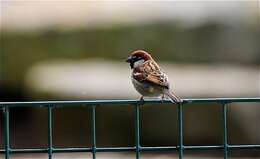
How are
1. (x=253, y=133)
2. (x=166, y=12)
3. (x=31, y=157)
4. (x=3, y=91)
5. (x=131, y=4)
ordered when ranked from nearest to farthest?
(x=31, y=157)
(x=253, y=133)
(x=3, y=91)
(x=166, y=12)
(x=131, y=4)

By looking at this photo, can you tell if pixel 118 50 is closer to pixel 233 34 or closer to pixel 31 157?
pixel 233 34

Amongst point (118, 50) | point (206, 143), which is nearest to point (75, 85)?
point (118, 50)

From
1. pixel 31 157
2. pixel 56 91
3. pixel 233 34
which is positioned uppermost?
pixel 233 34

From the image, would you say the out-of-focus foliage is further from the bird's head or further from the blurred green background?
the bird's head

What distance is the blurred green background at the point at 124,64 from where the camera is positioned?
760 centimetres

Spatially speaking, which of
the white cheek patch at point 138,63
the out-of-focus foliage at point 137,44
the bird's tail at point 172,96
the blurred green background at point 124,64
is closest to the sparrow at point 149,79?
the white cheek patch at point 138,63

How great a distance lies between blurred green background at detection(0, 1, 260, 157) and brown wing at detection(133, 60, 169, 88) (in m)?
2.32

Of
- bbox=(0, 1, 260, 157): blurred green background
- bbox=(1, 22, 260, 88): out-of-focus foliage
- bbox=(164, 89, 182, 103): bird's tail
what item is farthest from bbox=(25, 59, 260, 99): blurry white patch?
bbox=(164, 89, 182, 103): bird's tail

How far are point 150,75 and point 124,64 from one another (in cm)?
308

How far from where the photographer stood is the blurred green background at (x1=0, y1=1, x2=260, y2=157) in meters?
7.60

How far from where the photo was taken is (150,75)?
16.8ft

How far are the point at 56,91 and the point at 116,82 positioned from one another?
1.75ft

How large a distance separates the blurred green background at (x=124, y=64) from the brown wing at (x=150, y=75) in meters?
2.32

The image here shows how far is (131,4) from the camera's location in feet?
31.0
